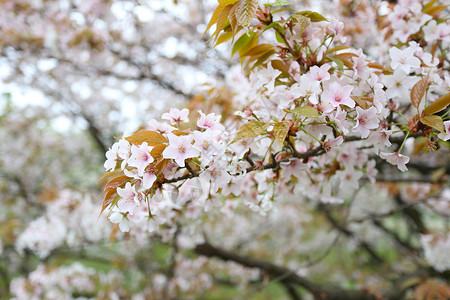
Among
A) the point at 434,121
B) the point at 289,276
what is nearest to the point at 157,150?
the point at 434,121

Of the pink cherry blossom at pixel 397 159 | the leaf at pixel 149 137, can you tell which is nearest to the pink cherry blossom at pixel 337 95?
the pink cherry blossom at pixel 397 159

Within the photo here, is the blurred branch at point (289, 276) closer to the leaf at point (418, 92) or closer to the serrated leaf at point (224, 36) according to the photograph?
the serrated leaf at point (224, 36)

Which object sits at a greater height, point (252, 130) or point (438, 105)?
point (438, 105)

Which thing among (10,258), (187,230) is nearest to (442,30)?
(187,230)

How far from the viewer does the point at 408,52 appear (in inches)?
40.2

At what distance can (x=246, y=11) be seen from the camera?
0.86 metres

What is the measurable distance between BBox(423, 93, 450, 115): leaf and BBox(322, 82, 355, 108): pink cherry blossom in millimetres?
227

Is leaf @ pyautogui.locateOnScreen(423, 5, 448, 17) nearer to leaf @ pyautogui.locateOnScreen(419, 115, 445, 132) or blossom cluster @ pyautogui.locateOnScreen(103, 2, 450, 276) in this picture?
blossom cluster @ pyautogui.locateOnScreen(103, 2, 450, 276)

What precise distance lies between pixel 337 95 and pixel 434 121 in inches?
10.1

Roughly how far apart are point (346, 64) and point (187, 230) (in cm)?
147

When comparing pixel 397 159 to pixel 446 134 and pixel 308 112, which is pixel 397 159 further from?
pixel 308 112

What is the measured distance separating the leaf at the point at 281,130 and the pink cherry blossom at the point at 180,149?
21 centimetres

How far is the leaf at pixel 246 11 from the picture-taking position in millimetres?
852

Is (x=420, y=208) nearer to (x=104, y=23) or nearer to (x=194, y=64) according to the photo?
(x=194, y=64)
